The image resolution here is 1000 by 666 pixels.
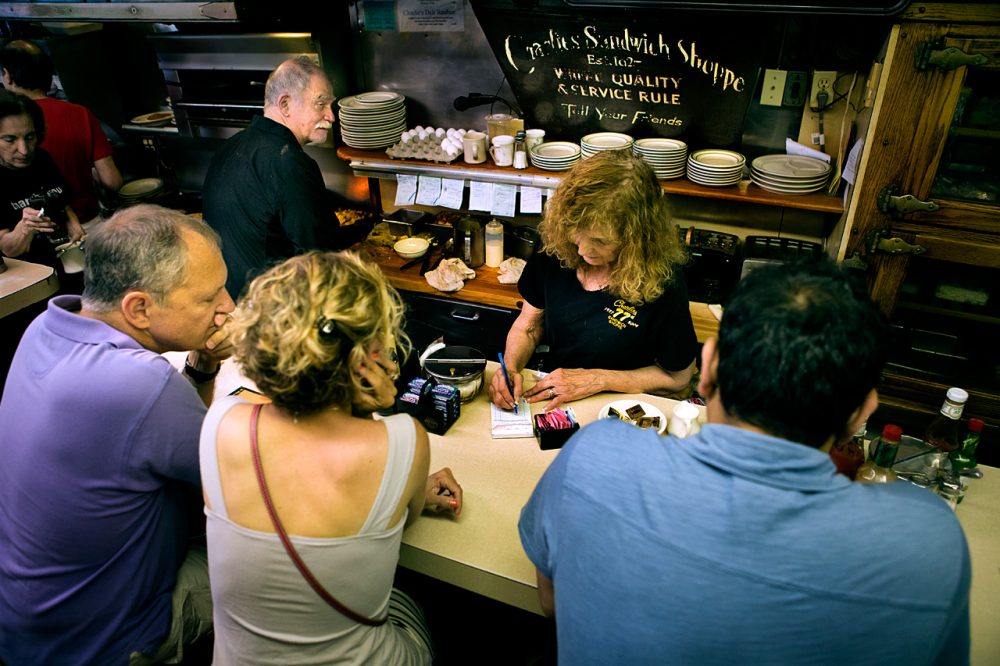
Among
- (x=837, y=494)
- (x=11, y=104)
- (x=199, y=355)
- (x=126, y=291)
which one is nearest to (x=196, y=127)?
(x=11, y=104)

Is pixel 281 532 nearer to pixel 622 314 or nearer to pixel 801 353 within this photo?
pixel 801 353

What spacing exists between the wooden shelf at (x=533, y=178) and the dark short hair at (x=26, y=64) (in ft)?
6.29

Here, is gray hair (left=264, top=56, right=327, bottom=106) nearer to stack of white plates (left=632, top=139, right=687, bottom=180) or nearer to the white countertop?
the white countertop

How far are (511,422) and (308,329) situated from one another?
0.86 meters

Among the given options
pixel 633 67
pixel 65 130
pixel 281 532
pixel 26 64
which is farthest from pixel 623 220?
pixel 26 64

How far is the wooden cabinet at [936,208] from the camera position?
7.06 ft

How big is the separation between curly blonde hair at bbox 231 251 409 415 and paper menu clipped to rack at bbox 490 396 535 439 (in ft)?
2.16

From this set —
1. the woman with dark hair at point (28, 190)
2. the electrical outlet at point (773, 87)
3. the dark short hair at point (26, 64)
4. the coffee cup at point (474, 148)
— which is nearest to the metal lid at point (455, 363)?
the coffee cup at point (474, 148)

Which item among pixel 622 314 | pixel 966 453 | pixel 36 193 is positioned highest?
pixel 36 193

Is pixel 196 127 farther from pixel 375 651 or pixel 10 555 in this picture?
pixel 375 651

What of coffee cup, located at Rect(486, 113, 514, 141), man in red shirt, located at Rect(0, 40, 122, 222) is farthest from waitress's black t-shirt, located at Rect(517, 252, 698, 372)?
man in red shirt, located at Rect(0, 40, 122, 222)

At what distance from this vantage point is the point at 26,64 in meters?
3.58

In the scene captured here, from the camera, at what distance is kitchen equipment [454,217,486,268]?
3.38 meters

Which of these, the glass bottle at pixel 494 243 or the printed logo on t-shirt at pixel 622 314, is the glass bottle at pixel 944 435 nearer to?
the printed logo on t-shirt at pixel 622 314
